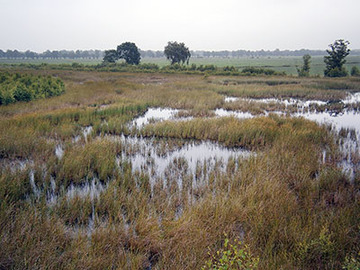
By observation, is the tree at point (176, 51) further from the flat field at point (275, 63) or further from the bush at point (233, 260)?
the bush at point (233, 260)

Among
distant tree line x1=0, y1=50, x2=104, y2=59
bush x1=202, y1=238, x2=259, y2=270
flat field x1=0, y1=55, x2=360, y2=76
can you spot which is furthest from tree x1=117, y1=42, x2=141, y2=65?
distant tree line x1=0, y1=50, x2=104, y2=59

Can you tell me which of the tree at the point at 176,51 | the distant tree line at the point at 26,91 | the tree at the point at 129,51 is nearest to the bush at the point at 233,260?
the distant tree line at the point at 26,91

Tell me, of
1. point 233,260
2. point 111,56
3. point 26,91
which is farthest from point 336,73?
point 111,56

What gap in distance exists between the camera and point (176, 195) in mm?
5562

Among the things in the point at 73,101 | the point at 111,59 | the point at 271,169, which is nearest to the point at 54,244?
the point at 271,169

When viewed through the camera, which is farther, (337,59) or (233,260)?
(337,59)

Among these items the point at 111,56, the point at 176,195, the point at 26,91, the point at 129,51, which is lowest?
the point at 176,195

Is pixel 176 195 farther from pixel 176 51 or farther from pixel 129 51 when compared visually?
pixel 129 51

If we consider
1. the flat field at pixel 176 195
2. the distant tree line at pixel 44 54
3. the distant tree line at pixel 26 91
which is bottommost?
the flat field at pixel 176 195

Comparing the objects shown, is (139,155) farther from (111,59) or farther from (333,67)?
(111,59)

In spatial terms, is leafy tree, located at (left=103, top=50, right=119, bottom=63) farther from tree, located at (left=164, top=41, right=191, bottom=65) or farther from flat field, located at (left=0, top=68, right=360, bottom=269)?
flat field, located at (left=0, top=68, right=360, bottom=269)

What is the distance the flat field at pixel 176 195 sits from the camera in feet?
11.9

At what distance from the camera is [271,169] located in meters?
6.82

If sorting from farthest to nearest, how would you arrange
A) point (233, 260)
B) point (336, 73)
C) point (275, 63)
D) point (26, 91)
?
point (275, 63), point (336, 73), point (26, 91), point (233, 260)
